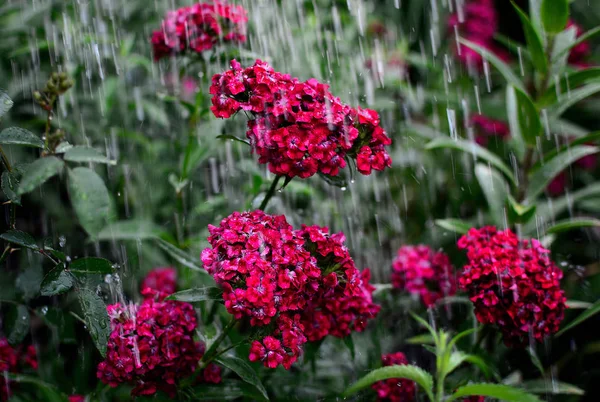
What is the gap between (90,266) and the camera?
150cm

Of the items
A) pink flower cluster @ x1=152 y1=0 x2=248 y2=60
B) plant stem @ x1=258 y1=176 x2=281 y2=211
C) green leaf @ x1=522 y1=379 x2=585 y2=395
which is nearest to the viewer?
plant stem @ x1=258 y1=176 x2=281 y2=211

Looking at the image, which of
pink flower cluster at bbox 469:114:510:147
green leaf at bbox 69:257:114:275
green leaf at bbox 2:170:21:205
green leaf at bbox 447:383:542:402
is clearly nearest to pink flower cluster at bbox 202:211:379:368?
green leaf at bbox 69:257:114:275

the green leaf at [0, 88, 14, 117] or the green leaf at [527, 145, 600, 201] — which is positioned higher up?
the green leaf at [0, 88, 14, 117]

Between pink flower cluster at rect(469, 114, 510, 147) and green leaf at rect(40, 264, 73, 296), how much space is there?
2.69 meters

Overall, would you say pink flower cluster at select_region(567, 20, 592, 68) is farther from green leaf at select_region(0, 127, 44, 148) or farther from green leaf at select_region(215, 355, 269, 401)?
green leaf at select_region(0, 127, 44, 148)

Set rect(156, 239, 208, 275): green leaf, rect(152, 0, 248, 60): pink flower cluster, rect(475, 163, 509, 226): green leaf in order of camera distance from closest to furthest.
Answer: rect(156, 239, 208, 275): green leaf, rect(152, 0, 248, 60): pink flower cluster, rect(475, 163, 509, 226): green leaf

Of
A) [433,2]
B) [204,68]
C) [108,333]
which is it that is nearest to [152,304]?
[108,333]

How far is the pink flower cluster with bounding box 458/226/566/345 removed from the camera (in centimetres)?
173

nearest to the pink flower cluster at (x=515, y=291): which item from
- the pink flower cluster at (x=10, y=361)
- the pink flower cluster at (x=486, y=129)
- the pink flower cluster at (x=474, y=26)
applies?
the pink flower cluster at (x=10, y=361)

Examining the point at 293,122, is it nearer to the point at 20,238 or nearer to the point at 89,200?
the point at 89,200

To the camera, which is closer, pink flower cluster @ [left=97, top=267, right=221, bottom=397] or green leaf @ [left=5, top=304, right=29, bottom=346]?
pink flower cluster @ [left=97, top=267, right=221, bottom=397]

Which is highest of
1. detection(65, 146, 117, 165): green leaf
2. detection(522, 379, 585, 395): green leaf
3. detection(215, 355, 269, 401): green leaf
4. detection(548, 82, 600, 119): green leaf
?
detection(548, 82, 600, 119): green leaf

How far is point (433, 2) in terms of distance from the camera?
4.39m

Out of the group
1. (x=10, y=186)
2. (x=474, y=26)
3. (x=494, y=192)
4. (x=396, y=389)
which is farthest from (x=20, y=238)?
(x=474, y=26)
